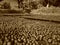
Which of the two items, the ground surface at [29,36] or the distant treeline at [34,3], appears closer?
the ground surface at [29,36]

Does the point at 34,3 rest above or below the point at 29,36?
above

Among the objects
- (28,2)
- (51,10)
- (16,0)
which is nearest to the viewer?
(51,10)

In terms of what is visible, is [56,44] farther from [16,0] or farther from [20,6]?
[16,0]

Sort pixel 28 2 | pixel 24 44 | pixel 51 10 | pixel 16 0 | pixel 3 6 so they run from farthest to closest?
pixel 16 0
pixel 28 2
pixel 3 6
pixel 51 10
pixel 24 44

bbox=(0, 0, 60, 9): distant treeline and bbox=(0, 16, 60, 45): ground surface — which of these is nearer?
bbox=(0, 16, 60, 45): ground surface

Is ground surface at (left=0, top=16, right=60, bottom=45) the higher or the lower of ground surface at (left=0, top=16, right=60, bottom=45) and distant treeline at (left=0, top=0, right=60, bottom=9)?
the lower

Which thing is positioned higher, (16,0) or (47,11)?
→ (16,0)

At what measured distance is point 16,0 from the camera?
7164mm

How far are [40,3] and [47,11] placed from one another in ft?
5.58

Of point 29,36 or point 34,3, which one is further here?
point 34,3

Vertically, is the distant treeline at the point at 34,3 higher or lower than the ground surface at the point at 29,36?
higher

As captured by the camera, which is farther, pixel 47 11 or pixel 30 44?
pixel 47 11

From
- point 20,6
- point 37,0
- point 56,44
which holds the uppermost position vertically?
point 37,0

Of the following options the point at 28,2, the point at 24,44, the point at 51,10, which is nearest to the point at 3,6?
the point at 28,2
